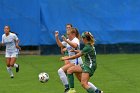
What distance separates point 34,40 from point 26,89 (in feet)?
48.4

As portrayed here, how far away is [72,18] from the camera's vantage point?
3169cm

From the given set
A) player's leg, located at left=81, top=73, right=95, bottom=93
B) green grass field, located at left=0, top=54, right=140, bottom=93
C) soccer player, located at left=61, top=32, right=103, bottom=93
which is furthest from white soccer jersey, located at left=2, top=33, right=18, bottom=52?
player's leg, located at left=81, top=73, right=95, bottom=93

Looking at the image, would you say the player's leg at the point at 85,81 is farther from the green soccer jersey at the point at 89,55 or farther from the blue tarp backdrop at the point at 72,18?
the blue tarp backdrop at the point at 72,18

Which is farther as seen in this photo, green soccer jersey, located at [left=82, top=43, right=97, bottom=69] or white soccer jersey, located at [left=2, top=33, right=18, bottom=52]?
white soccer jersey, located at [left=2, top=33, right=18, bottom=52]

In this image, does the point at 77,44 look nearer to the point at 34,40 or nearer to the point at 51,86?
the point at 51,86

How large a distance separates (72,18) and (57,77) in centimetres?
1163

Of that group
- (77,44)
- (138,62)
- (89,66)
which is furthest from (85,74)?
(138,62)

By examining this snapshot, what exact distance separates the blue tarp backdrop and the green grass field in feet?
5.04

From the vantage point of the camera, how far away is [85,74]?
1409 cm

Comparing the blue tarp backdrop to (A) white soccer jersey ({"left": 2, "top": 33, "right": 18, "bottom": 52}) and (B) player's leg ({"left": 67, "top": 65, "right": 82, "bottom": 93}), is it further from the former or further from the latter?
(B) player's leg ({"left": 67, "top": 65, "right": 82, "bottom": 93})

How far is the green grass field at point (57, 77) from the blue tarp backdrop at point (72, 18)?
154 centimetres

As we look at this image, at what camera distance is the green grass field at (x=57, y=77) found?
55.6 feet

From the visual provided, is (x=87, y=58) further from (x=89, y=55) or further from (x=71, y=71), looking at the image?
(x=71, y=71)

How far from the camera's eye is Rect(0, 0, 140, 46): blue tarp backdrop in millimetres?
31219
